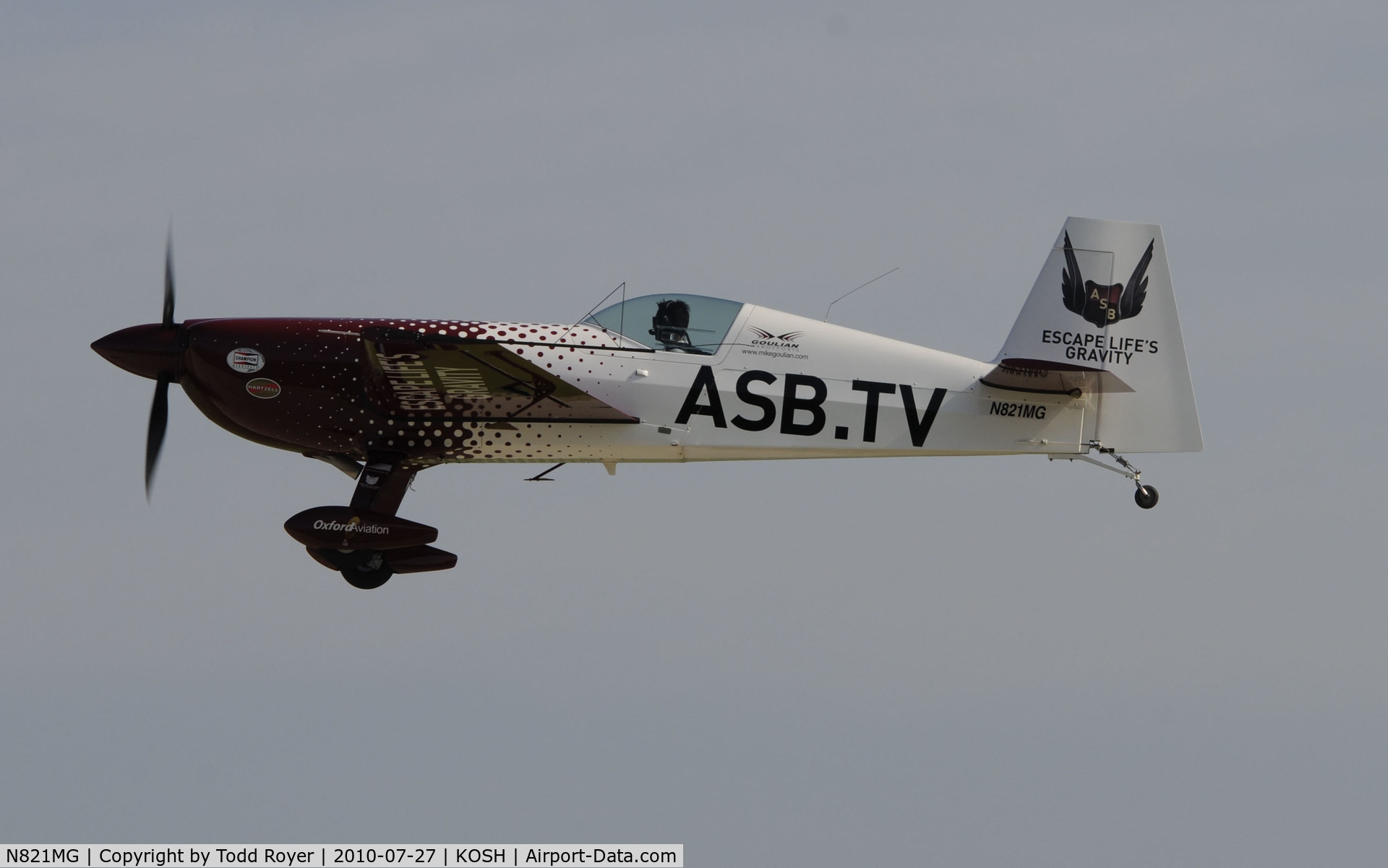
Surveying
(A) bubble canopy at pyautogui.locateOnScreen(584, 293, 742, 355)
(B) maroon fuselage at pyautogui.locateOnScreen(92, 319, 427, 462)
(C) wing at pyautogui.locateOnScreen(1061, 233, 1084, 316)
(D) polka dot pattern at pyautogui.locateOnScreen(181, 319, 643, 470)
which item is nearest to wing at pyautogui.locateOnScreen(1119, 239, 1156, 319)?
(C) wing at pyautogui.locateOnScreen(1061, 233, 1084, 316)

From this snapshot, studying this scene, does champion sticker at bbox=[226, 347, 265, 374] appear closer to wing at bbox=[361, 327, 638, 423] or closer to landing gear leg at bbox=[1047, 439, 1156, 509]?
wing at bbox=[361, 327, 638, 423]

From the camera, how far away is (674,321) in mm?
16625

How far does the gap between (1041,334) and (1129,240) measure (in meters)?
1.24

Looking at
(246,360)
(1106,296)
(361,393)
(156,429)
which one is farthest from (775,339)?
(156,429)

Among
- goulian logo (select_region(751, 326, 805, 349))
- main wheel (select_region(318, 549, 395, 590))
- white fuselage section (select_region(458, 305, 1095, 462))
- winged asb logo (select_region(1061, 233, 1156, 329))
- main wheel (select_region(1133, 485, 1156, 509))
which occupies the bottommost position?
main wheel (select_region(318, 549, 395, 590))

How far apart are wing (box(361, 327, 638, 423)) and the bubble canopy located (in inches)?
22.0

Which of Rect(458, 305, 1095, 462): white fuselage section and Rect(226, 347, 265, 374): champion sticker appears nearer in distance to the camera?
Rect(458, 305, 1095, 462): white fuselage section

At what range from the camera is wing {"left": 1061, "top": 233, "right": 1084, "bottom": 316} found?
1658 cm

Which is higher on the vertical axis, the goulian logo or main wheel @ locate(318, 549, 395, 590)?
the goulian logo

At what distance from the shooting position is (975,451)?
1638 cm

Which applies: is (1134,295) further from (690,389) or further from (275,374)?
(275,374)

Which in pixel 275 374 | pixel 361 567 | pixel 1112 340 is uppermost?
pixel 1112 340

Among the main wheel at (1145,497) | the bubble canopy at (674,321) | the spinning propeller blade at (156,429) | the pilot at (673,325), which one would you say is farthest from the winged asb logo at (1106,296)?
the spinning propeller blade at (156,429)

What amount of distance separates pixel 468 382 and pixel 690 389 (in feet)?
6.85
